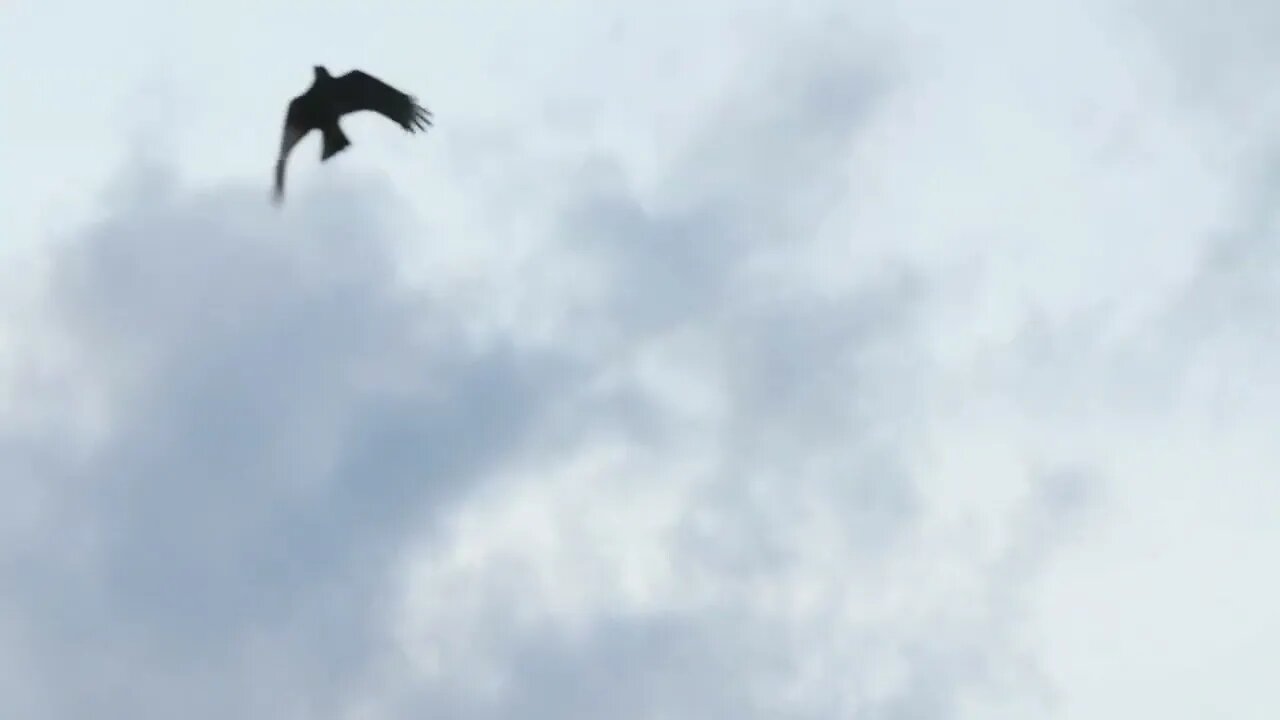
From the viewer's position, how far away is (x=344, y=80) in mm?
57594

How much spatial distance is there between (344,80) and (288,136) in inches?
124

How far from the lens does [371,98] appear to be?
5788 cm

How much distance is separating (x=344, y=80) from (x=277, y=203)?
9.34 meters

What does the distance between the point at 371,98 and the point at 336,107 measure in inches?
56.0

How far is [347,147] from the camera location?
191ft

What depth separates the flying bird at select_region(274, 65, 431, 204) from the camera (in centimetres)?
5688

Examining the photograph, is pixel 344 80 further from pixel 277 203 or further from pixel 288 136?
pixel 277 203

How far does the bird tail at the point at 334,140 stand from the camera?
57.6m

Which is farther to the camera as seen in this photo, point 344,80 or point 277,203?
point 344,80

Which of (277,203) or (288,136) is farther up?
(288,136)

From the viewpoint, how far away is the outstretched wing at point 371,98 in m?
56.8

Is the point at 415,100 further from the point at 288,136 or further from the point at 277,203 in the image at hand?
the point at 277,203

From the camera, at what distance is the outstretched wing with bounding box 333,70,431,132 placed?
56844 mm

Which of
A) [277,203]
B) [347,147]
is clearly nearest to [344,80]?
[347,147]
